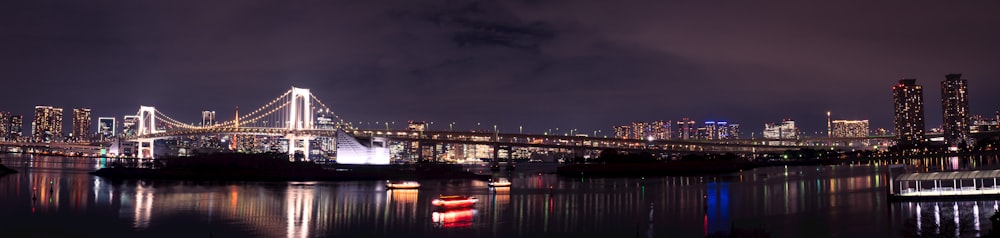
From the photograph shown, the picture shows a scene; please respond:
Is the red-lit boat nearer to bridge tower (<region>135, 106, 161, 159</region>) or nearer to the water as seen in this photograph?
the water

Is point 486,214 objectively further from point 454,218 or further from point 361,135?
point 361,135

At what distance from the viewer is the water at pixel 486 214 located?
20016 mm

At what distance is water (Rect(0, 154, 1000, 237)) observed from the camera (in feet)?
65.7

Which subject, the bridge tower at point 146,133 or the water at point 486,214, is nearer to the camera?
the water at point 486,214

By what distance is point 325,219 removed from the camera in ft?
76.0

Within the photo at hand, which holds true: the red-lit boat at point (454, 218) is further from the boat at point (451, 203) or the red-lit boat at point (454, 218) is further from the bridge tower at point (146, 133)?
the bridge tower at point (146, 133)

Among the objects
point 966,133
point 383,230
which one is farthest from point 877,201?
point 966,133

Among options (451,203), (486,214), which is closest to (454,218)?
(486,214)

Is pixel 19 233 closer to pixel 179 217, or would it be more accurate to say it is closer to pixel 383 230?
pixel 179 217

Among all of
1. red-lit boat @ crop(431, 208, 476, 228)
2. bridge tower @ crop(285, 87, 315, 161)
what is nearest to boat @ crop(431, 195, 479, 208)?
red-lit boat @ crop(431, 208, 476, 228)

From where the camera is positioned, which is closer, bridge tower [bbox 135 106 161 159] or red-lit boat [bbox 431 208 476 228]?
red-lit boat [bbox 431 208 476 228]

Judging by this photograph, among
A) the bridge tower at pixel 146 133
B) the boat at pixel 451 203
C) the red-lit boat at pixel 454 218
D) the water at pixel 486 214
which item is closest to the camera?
the water at pixel 486 214

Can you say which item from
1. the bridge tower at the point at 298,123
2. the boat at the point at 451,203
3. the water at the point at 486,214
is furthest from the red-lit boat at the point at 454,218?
the bridge tower at the point at 298,123

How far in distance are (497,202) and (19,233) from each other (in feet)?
53.8
